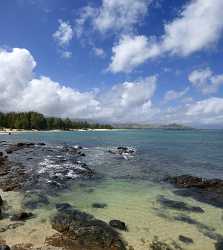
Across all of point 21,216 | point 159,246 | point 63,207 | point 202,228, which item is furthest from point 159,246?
point 21,216

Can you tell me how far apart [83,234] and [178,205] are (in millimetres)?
9408

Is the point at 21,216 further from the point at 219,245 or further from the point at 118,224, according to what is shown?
the point at 219,245

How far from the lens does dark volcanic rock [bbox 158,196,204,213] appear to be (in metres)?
19.6

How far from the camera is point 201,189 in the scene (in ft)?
86.5

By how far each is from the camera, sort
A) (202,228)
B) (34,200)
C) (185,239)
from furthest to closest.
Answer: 1. (34,200)
2. (202,228)
3. (185,239)

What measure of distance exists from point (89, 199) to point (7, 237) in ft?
27.8

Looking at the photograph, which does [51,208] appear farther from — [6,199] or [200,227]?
[200,227]

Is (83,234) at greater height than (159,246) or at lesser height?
greater

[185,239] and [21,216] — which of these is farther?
[21,216]

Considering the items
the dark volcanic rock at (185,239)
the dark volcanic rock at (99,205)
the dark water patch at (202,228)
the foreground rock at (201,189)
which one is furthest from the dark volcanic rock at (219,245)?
the dark volcanic rock at (99,205)

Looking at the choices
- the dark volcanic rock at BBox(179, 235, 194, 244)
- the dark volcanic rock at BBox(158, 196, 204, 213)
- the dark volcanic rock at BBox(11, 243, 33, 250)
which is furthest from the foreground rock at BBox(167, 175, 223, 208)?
the dark volcanic rock at BBox(11, 243, 33, 250)

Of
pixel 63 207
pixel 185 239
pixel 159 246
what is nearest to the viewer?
pixel 159 246

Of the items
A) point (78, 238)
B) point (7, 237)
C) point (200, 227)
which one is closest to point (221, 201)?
point (200, 227)

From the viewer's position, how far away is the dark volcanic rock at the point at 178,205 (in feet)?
64.4
